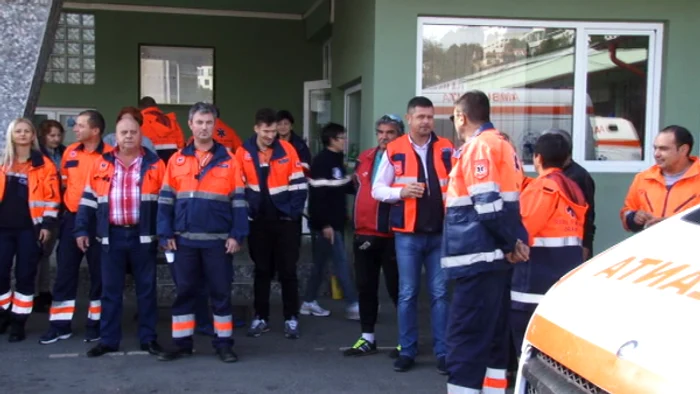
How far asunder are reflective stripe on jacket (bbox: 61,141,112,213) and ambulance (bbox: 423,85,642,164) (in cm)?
356

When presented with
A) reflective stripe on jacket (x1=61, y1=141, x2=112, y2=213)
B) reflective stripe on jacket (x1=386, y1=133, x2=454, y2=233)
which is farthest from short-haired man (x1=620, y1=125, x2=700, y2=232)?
reflective stripe on jacket (x1=61, y1=141, x2=112, y2=213)

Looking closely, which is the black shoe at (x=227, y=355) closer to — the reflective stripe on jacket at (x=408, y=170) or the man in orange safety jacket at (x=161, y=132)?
the reflective stripe on jacket at (x=408, y=170)

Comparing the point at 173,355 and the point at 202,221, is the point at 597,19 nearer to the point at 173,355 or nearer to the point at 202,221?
the point at 202,221

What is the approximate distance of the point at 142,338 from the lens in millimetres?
5719

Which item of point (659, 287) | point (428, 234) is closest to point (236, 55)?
point (428, 234)

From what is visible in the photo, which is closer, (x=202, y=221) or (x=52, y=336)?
(x=202, y=221)

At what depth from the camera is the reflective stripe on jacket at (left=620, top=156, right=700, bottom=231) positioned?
4.94 metres

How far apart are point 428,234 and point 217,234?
162 cm

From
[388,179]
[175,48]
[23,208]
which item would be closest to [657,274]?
[388,179]

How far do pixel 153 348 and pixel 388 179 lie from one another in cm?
238

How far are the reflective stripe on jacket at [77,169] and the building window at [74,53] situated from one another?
582 cm

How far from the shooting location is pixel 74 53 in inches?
446

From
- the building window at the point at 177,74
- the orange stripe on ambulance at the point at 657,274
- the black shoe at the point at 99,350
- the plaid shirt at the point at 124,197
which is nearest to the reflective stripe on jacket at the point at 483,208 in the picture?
the orange stripe on ambulance at the point at 657,274

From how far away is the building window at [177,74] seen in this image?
1155 centimetres
